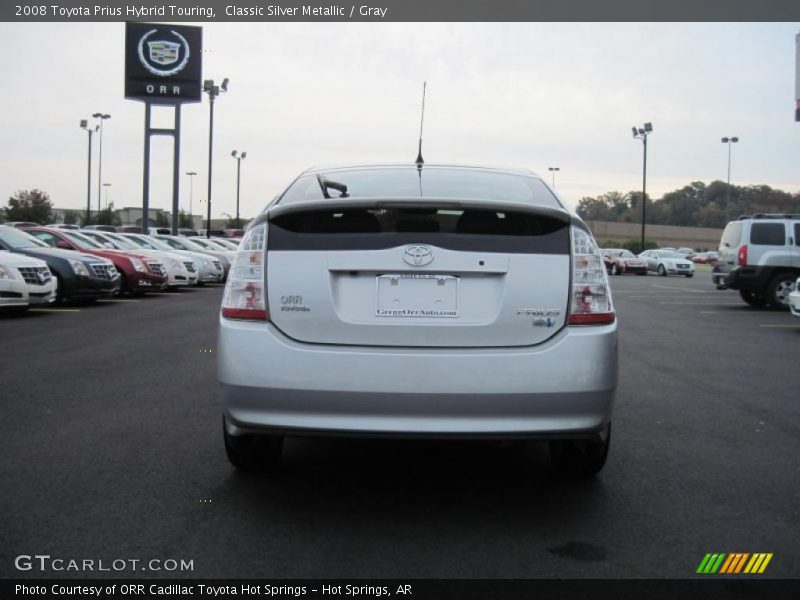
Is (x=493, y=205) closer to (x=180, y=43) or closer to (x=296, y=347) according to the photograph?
(x=296, y=347)

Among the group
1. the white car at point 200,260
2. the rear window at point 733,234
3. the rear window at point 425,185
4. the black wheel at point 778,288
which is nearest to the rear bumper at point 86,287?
the white car at point 200,260

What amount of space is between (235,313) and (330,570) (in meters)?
1.24

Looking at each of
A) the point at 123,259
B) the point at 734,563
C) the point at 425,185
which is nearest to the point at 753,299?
the point at 123,259

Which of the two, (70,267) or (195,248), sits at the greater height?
(195,248)

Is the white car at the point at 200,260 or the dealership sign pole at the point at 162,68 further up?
the dealership sign pole at the point at 162,68

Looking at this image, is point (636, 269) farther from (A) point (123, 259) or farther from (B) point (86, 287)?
(B) point (86, 287)

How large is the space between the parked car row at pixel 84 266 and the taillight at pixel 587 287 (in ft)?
36.2

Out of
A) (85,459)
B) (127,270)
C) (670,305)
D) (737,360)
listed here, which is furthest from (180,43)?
(85,459)

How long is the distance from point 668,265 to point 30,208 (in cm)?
5416

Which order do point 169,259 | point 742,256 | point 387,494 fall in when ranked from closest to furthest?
point 387,494 < point 742,256 < point 169,259

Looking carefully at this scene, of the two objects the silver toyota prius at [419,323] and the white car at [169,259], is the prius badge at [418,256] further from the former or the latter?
the white car at [169,259]

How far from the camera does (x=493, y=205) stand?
370 cm

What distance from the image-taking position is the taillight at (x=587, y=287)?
3.63 metres

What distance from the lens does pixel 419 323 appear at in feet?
11.6
